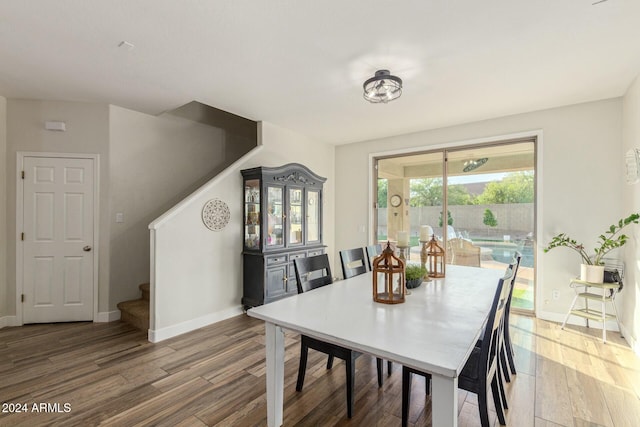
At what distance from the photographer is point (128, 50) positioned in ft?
7.99

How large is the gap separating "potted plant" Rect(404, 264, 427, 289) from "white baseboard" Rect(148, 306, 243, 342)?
2534 millimetres

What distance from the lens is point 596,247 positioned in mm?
3465

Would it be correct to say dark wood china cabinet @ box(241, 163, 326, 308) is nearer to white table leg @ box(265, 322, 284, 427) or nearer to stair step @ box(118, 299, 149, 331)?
stair step @ box(118, 299, 149, 331)

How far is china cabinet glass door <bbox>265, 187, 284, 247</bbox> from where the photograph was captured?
12.9 feet

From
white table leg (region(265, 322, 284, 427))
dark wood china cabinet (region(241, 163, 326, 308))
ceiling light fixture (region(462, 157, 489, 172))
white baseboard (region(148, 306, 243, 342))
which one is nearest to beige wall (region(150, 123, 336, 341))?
white baseboard (region(148, 306, 243, 342))

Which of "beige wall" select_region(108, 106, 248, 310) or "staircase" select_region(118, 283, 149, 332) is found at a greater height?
"beige wall" select_region(108, 106, 248, 310)

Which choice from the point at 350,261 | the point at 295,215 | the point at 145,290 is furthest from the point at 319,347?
the point at 145,290

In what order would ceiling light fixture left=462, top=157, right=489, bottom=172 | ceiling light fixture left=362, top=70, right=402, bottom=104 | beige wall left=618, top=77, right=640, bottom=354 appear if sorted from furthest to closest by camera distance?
ceiling light fixture left=462, top=157, right=489, bottom=172 → beige wall left=618, top=77, right=640, bottom=354 → ceiling light fixture left=362, top=70, right=402, bottom=104

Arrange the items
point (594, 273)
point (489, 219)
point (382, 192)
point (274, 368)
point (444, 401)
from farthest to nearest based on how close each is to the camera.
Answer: point (382, 192)
point (489, 219)
point (594, 273)
point (274, 368)
point (444, 401)

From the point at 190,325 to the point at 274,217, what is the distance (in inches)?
62.5

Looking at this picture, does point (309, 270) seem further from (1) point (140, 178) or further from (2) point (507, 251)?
(2) point (507, 251)

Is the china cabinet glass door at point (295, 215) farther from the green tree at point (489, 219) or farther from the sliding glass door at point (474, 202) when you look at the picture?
the green tree at point (489, 219)

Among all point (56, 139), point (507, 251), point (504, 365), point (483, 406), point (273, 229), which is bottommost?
point (504, 365)

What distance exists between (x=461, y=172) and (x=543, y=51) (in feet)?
7.12
